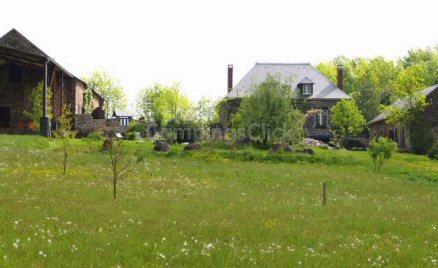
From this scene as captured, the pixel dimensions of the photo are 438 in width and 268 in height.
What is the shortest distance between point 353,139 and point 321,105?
380 inches

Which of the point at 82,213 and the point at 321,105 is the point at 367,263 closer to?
the point at 82,213

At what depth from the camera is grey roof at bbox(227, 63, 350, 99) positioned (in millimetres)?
71062

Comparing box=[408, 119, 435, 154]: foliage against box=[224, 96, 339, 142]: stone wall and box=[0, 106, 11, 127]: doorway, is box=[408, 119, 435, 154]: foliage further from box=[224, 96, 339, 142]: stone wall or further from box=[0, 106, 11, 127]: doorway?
box=[0, 106, 11, 127]: doorway

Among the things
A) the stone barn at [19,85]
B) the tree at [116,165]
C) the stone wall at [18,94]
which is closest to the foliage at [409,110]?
the stone barn at [19,85]

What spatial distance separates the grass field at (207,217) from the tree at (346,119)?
128ft

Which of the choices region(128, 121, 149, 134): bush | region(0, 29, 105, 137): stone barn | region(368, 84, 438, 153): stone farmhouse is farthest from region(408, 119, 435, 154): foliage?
region(0, 29, 105, 137): stone barn

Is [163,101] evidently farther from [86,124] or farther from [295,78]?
[86,124]

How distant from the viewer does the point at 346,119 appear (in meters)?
65.9

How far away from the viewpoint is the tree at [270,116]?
47406mm

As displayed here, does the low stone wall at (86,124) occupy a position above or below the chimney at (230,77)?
below

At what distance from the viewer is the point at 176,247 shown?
10195 millimetres

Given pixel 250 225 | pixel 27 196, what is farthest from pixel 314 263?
pixel 27 196

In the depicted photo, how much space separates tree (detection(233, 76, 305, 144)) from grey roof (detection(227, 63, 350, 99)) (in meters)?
20.6

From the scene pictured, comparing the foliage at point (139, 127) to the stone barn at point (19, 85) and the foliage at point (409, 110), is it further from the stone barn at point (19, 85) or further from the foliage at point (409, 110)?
the foliage at point (409, 110)
